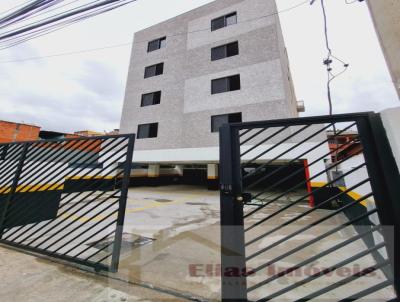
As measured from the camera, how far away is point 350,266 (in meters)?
2.81

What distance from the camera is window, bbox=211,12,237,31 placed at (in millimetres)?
12656

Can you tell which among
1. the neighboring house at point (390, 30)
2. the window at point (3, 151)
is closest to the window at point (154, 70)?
the window at point (3, 151)

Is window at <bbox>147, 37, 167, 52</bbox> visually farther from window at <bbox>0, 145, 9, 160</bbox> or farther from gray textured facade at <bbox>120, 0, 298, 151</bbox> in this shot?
window at <bbox>0, 145, 9, 160</bbox>

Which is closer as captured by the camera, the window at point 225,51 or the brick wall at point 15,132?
the window at point 225,51

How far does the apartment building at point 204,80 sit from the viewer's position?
10.7 meters

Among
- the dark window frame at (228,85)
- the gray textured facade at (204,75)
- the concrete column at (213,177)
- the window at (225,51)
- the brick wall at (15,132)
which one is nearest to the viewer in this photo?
the gray textured facade at (204,75)

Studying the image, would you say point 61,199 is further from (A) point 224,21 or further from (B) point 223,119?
(A) point 224,21

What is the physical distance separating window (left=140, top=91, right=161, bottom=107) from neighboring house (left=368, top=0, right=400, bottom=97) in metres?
13.2

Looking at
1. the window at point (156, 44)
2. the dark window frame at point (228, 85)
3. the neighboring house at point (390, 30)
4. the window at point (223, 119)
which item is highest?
the window at point (156, 44)

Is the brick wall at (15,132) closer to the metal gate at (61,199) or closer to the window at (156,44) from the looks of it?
the window at (156,44)

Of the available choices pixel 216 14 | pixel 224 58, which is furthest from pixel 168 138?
pixel 216 14

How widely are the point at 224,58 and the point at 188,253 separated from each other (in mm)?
11947

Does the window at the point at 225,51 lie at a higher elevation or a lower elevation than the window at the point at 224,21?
lower

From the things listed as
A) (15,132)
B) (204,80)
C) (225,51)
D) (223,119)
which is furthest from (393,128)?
(15,132)
